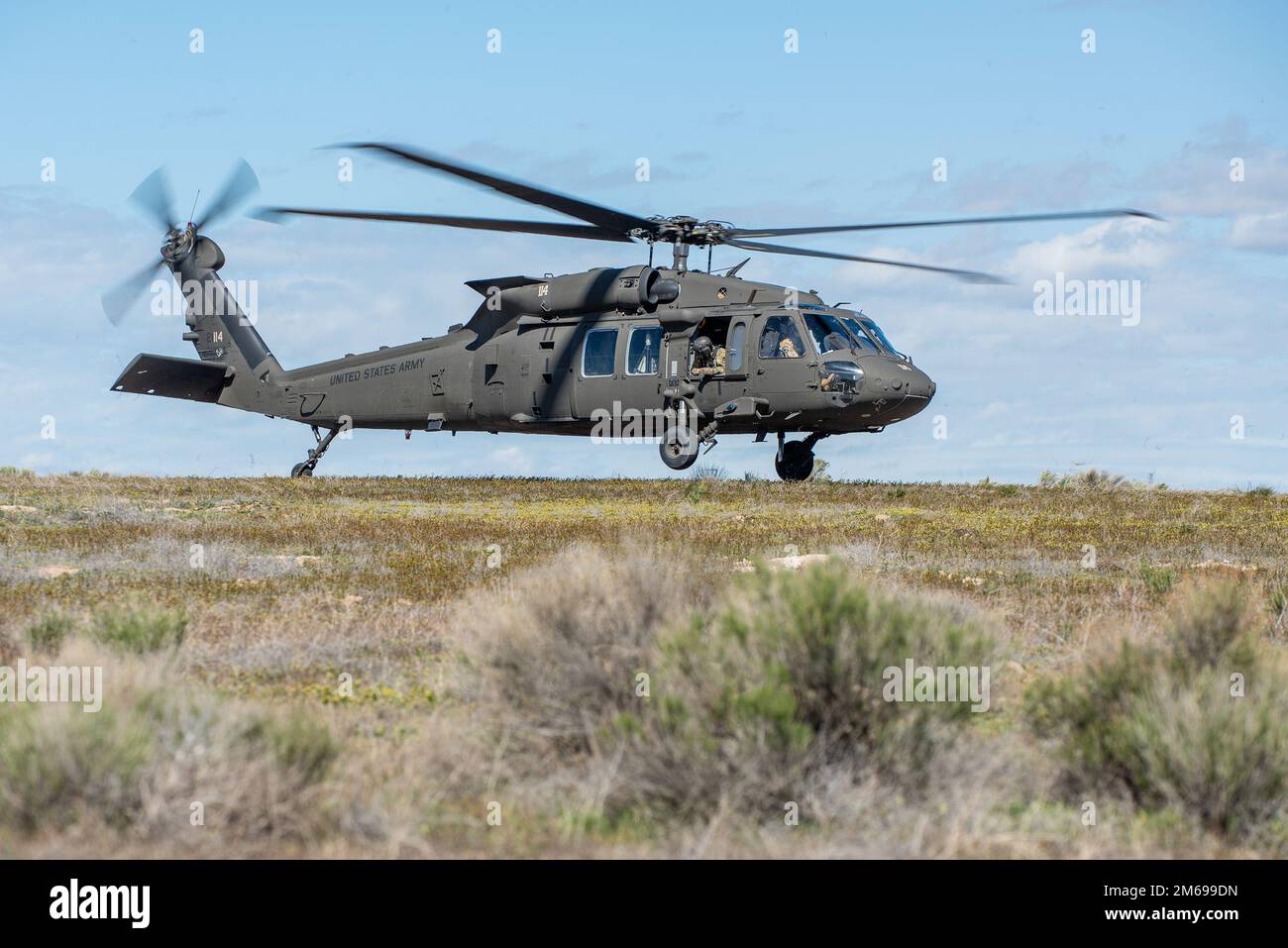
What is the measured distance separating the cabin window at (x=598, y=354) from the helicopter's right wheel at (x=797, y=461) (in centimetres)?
384

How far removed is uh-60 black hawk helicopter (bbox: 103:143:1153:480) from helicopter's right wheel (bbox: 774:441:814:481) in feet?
0.09

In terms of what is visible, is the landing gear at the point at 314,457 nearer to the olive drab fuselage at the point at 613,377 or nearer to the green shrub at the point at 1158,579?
the olive drab fuselage at the point at 613,377

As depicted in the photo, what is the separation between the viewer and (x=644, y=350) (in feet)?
81.6

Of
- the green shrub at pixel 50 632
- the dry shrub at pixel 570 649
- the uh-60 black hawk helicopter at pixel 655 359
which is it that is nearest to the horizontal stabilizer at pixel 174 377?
the uh-60 black hawk helicopter at pixel 655 359

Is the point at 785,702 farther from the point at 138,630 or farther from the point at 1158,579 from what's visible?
the point at 1158,579

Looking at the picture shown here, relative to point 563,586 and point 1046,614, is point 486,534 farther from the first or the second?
point 563,586

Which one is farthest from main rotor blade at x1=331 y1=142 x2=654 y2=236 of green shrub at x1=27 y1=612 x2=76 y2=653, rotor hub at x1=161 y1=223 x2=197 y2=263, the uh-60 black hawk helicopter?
rotor hub at x1=161 y1=223 x2=197 y2=263

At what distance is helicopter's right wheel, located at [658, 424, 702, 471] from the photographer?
24.6 meters

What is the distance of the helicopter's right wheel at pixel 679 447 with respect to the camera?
24.6 metres

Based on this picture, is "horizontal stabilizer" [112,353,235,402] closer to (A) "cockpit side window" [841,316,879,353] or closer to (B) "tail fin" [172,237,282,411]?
(B) "tail fin" [172,237,282,411]

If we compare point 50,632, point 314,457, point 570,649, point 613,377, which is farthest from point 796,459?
point 570,649

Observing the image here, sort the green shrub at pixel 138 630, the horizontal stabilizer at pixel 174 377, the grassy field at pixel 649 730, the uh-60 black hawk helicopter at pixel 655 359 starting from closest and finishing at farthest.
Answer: the grassy field at pixel 649 730 → the green shrub at pixel 138 630 → the uh-60 black hawk helicopter at pixel 655 359 → the horizontal stabilizer at pixel 174 377

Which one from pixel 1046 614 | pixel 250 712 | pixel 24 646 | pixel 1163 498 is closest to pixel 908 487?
pixel 1163 498
